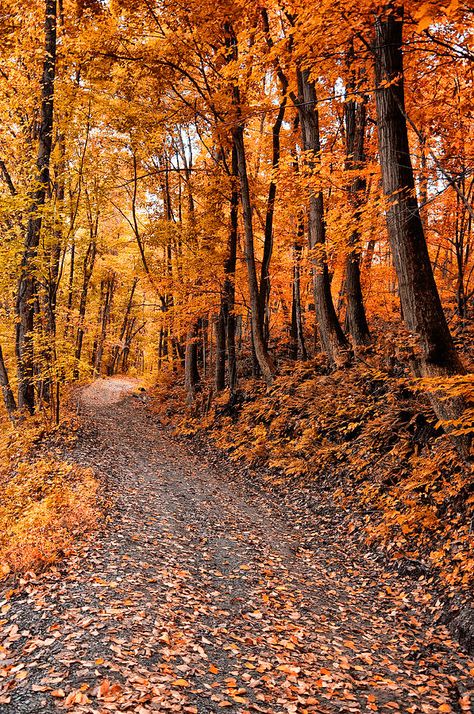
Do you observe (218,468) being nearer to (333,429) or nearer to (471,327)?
(333,429)

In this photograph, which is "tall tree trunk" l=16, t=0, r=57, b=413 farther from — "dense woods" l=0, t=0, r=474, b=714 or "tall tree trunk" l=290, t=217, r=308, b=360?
"tall tree trunk" l=290, t=217, r=308, b=360

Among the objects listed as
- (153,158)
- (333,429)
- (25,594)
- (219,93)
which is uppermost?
(153,158)

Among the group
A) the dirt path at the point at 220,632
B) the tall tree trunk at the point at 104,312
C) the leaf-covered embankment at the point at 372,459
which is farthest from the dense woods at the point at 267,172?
the tall tree trunk at the point at 104,312

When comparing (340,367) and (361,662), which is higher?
(340,367)

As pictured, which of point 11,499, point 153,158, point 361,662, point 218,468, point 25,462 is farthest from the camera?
point 153,158

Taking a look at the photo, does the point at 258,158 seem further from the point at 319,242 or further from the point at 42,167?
the point at 42,167

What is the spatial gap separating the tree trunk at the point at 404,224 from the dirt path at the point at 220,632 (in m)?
3.18

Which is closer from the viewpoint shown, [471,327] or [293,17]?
[293,17]

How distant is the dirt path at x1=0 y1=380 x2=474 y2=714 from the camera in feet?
12.6

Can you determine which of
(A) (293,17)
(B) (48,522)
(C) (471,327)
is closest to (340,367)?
(C) (471,327)

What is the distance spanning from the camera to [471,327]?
11.4m

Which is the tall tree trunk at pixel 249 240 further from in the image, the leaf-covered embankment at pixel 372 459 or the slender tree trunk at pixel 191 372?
the slender tree trunk at pixel 191 372

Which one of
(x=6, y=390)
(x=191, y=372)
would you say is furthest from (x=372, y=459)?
(x=191, y=372)

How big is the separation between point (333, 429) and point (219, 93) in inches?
381
